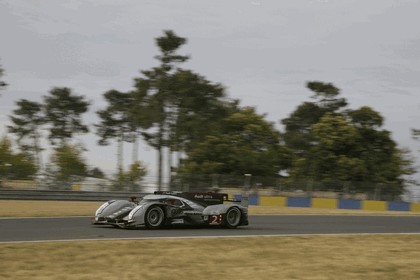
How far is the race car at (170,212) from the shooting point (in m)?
12.9

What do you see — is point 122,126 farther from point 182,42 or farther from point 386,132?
point 386,132

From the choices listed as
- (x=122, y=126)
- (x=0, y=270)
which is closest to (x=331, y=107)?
(x=122, y=126)

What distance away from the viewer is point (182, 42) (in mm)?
45875

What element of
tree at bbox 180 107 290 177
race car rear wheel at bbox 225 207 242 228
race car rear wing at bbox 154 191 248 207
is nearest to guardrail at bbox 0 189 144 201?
race car rear wing at bbox 154 191 248 207

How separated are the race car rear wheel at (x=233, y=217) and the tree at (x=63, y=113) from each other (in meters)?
52.4

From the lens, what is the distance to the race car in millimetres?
12852

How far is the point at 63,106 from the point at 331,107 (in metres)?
27.7

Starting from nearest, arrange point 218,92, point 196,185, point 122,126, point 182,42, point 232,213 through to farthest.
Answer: point 232,213, point 196,185, point 182,42, point 218,92, point 122,126

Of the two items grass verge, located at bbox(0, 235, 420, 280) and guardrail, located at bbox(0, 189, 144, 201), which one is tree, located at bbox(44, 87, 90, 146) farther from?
grass verge, located at bbox(0, 235, 420, 280)

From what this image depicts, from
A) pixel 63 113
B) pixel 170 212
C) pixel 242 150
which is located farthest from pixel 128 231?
pixel 63 113

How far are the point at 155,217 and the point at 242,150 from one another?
3191 centimetres

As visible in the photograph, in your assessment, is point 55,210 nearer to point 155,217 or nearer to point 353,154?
point 155,217

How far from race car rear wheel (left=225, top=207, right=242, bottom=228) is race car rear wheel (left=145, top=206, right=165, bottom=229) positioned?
5.22 feet

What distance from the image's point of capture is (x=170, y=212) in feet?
43.3
